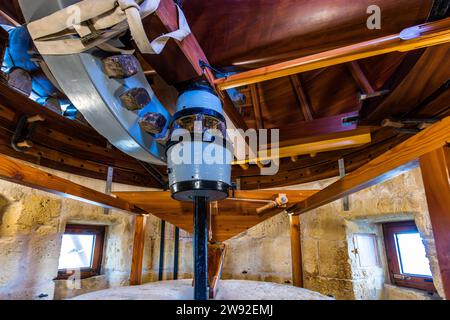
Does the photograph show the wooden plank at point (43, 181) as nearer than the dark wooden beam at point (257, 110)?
Yes

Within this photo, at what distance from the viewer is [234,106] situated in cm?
131

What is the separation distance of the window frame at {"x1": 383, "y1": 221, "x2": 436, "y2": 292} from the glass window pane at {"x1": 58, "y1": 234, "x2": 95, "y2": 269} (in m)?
2.18

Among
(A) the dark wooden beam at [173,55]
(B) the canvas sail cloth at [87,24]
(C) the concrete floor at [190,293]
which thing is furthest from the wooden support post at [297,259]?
(B) the canvas sail cloth at [87,24]

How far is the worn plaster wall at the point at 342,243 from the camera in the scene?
1.49 metres

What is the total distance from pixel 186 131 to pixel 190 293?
740 millimetres

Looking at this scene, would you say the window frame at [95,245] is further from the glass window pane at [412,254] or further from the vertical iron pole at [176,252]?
the glass window pane at [412,254]

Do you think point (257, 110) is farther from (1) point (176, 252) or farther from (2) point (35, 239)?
(2) point (35, 239)

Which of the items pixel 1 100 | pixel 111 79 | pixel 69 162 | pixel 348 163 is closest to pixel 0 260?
pixel 69 162

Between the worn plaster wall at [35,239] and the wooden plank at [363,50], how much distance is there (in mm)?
1483

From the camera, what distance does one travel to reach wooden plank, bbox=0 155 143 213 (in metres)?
0.68

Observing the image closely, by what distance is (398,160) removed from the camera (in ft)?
1.91

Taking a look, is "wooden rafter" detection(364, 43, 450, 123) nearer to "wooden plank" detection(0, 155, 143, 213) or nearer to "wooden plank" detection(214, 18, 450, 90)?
"wooden plank" detection(214, 18, 450, 90)
